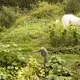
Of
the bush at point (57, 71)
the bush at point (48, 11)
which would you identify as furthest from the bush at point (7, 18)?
the bush at point (57, 71)

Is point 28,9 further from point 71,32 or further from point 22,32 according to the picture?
point 71,32

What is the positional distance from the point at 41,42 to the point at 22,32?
1.39 metres

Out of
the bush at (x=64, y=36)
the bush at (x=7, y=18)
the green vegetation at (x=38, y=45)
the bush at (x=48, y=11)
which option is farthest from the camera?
the bush at (x=48, y=11)

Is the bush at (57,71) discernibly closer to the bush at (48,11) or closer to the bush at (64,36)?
the bush at (64,36)

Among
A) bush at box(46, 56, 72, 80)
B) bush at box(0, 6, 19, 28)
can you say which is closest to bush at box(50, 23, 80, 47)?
bush at box(46, 56, 72, 80)

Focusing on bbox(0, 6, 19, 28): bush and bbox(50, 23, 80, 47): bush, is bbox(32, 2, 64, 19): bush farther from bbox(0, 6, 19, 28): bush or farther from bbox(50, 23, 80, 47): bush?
bbox(50, 23, 80, 47): bush

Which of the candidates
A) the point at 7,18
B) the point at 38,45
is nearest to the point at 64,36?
the point at 38,45

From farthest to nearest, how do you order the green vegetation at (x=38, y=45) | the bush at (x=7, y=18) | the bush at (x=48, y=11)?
the bush at (x=48, y=11), the bush at (x=7, y=18), the green vegetation at (x=38, y=45)

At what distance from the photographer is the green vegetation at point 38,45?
19.4 feet

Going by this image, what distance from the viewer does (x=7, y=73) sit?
19.7 ft

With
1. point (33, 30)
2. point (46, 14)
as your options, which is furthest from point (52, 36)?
point (46, 14)

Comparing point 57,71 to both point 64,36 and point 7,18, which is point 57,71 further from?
point 7,18

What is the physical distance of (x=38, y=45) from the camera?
8.95 meters

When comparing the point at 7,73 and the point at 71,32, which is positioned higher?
the point at 71,32
